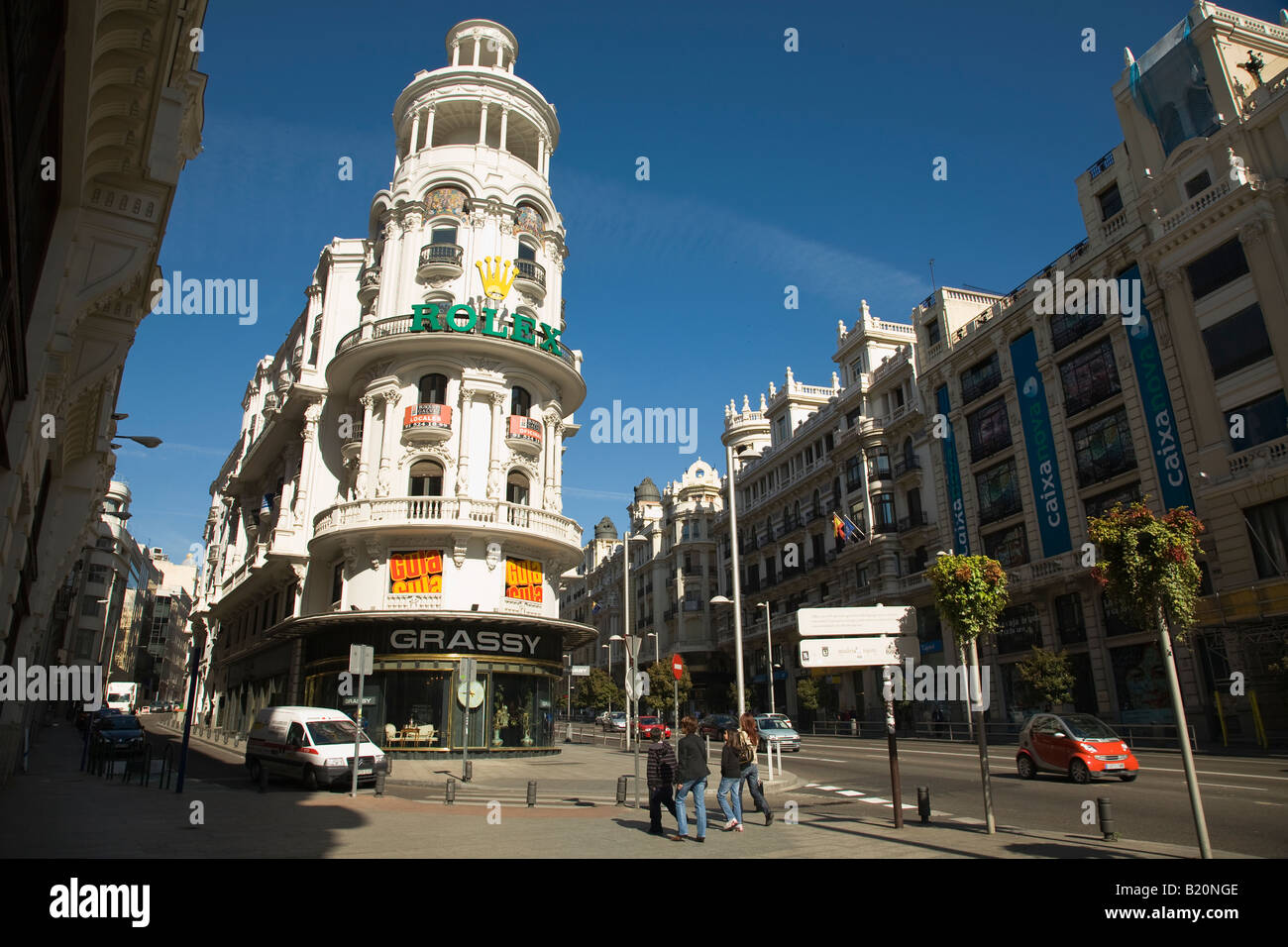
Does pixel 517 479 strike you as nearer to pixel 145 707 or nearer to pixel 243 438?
pixel 243 438

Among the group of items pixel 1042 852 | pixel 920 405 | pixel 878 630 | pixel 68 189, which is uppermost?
pixel 920 405

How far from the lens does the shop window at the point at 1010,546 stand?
129 feet

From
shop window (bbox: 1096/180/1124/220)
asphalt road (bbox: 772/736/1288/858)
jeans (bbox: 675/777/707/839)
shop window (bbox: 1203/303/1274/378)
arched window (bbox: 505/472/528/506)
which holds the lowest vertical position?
asphalt road (bbox: 772/736/1288/858)

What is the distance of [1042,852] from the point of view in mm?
9609

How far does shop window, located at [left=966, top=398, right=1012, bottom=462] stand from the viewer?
1620 inches

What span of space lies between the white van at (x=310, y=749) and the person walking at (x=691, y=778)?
9.24 m

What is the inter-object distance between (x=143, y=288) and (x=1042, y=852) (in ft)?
53.7

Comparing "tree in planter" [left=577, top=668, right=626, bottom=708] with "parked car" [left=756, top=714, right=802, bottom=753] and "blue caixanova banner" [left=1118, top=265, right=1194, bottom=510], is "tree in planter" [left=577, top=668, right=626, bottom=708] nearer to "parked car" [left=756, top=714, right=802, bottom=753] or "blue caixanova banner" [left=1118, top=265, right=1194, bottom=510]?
"parked car" [left=756, top=714, right=802, bottom=753]

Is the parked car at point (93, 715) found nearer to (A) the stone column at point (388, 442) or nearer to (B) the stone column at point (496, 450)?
(A) the stone column at point (388, 442)

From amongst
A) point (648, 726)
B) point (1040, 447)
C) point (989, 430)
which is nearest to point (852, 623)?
point (1040, 447)

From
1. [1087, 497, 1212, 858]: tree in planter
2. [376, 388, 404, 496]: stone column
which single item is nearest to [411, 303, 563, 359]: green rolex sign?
[376, 388, 404, 496]: stone column

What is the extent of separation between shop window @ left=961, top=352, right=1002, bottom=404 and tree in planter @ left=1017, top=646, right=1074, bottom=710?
15.0 m

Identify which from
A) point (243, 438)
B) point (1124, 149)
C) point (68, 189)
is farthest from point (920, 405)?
point (243, 438)

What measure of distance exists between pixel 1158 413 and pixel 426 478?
3024 cm
